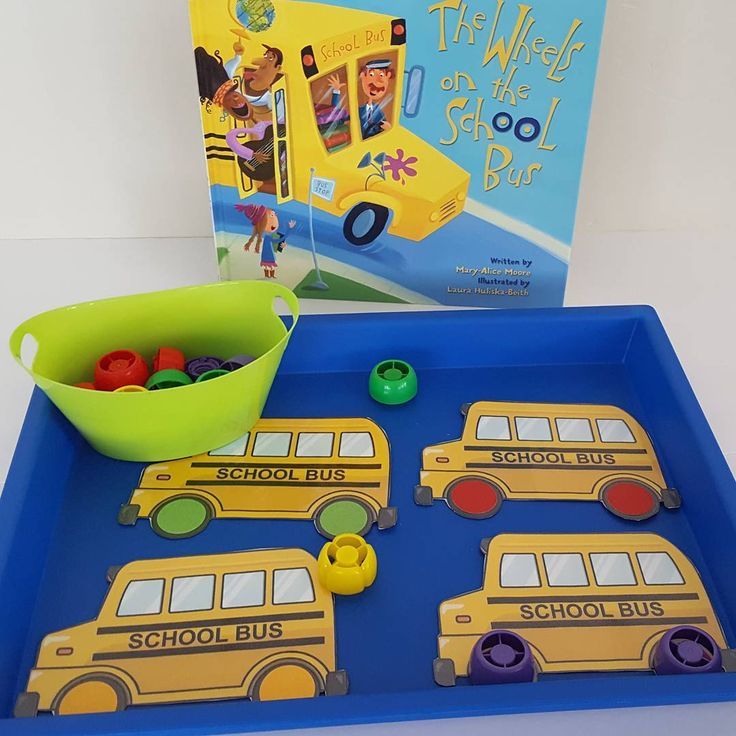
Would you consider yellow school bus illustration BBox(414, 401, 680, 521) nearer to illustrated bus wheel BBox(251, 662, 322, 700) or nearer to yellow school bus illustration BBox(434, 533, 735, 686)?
yellow school bus illustration BBox(434, 533, 735, 686)

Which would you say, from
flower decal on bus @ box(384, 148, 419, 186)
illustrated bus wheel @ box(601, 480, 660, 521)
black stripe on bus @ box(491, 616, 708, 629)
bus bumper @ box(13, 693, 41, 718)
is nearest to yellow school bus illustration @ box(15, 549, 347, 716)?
bus bumper @ box(13, 693, 41, 718)

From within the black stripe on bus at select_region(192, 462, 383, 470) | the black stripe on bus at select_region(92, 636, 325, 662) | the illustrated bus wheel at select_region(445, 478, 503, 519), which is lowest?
the black stripe on bus at select_region(92, 636, 325, 662)

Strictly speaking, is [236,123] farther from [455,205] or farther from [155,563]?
[155,563]

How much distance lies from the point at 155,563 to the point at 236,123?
0.35m

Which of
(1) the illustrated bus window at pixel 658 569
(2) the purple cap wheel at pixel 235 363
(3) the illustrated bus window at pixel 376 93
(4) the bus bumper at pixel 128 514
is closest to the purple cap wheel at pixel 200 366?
(2) the purple cap wheel at pixel 235 363

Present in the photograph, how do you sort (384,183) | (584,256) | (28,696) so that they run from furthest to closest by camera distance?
(584,256) < (384,183) < (28,696)

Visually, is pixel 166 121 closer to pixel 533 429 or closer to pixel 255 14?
pixel 255 14

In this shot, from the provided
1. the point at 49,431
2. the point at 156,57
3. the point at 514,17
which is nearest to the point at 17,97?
the point at 156,57

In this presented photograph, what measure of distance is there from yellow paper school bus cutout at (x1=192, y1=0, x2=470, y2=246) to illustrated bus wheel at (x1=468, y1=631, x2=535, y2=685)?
0.36 meters

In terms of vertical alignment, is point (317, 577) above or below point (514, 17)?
below

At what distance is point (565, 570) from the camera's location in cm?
59

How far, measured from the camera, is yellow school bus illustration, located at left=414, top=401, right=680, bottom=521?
642mm

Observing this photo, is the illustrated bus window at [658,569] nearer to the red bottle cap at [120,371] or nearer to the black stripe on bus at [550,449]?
the black stripe on bus at [550,449]

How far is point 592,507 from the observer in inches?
25.1
